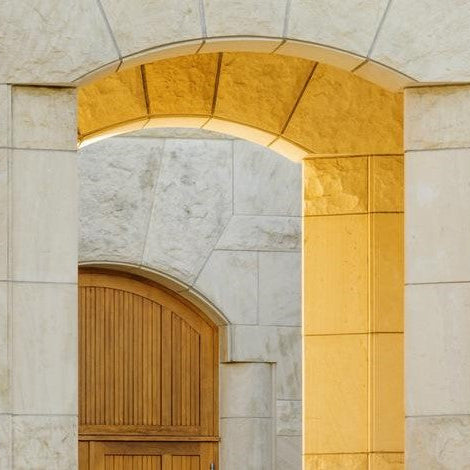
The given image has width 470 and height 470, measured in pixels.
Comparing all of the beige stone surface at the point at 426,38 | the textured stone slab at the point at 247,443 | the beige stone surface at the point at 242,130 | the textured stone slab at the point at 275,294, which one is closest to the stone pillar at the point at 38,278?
the beige stone surface at the point at 426,38

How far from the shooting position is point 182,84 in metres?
15.3

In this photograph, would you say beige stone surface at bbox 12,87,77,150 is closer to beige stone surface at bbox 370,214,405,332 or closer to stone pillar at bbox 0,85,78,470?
stone pillar at bbox 0,85,78,470

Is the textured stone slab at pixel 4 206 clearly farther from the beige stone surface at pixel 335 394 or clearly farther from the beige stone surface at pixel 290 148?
the beige stone surface at pixel 335 394

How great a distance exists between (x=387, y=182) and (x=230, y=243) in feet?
15.9

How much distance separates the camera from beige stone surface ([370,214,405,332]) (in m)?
15.0

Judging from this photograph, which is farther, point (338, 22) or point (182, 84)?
point (182, 84)

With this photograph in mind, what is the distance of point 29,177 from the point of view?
12172mm

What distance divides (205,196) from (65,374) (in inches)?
306

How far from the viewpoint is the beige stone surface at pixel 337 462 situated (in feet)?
49.3

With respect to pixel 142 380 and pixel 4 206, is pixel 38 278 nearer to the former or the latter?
pixel 4 206

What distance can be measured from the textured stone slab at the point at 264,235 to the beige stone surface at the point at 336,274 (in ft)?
14.3

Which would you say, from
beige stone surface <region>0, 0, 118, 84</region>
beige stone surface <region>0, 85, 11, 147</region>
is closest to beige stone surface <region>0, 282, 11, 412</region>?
beige stone surface <region>0, 85, 11, 147</region>

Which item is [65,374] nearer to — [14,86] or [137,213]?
[14,86]

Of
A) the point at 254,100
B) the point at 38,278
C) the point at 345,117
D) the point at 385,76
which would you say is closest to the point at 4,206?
the point at 38,278
